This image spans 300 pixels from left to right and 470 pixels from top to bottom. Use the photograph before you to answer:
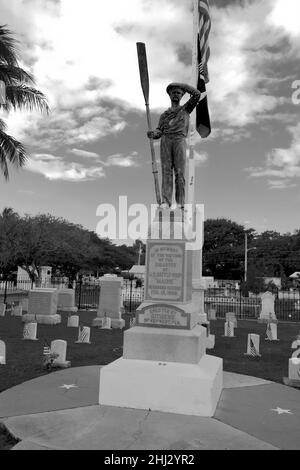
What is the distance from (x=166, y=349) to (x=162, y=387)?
22.8 inches

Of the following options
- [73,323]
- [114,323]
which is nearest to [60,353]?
[73,323]

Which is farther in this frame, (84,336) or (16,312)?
(16,312)

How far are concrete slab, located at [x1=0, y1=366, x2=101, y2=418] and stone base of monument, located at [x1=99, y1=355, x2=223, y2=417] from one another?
1.35 ft

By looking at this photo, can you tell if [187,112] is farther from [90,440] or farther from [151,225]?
[90,440]

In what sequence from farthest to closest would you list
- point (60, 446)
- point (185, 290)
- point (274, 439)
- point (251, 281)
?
point (251, 281) → point (185, 290) → point (274, 439) → point (60, 446)

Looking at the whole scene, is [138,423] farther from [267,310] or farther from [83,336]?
[267,310]

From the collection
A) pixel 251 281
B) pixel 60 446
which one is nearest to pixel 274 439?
pixel 60 446

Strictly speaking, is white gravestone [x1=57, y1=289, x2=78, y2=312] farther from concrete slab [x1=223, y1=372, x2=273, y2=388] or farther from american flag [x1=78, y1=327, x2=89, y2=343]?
concrete slab [x1=223, y1=372, x2=273, y2=388]

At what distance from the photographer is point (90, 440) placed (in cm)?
420

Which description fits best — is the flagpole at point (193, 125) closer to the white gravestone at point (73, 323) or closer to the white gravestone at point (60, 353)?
the white gravestone at point (60, 353)

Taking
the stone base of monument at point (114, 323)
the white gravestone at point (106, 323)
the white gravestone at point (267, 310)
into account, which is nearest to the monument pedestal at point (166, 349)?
the white gravestone at point (106, 323)

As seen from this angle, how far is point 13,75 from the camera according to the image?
14.4 meters

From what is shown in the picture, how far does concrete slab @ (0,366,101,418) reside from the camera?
526 centimetres

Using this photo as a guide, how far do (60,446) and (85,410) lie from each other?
3.67 feet
